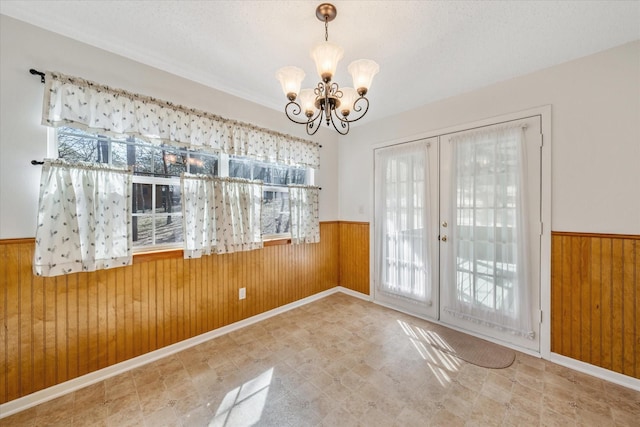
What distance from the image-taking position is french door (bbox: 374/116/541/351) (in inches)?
91.7

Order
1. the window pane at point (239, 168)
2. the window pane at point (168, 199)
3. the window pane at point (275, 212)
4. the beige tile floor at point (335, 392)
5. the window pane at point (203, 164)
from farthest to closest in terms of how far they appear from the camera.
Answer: the window pane at point (275, 212) < the window pane at point (239, 168) < the window pane at point (203, 164) < the window pane at point (168, 199) < the beige tile floor at point (335, 392)

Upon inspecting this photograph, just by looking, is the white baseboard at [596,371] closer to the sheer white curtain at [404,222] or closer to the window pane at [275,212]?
the sheer white curtain at [404,222]

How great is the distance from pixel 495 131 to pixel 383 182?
1.34m

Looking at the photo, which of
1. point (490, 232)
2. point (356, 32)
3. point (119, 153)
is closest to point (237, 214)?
point (119, 153)

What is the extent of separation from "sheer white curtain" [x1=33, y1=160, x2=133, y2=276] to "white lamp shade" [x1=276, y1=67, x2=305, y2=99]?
4.78ft

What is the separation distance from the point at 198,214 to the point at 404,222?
7.82ft

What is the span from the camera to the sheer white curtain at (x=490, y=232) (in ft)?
7.72

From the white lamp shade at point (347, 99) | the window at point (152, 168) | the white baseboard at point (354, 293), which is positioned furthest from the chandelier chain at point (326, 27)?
the white baseboard at point (354, 293)

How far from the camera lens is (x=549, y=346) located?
2.24m

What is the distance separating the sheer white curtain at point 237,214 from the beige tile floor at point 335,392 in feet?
3.31

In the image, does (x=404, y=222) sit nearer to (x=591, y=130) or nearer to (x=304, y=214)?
(x=304, y=214)

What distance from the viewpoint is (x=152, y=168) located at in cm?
227

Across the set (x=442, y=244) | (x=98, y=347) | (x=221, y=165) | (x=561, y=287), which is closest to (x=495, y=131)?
(x=442, y=244)

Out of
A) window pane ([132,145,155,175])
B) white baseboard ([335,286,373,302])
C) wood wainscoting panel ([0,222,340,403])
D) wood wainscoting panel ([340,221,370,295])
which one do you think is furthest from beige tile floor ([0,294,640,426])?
window pane ([132,145,155,175])
